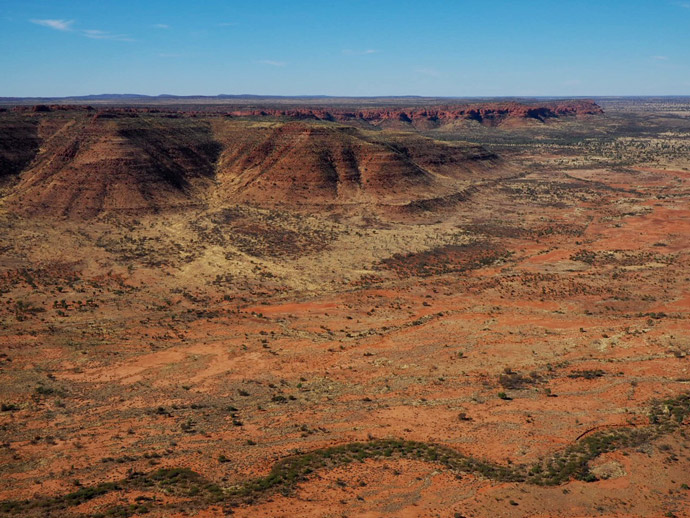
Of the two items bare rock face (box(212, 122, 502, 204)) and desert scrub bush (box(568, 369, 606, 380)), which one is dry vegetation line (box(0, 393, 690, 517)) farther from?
bare rock face (box(212, 122, 502, 204))

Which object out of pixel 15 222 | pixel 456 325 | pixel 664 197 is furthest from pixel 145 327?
pixel 664 197

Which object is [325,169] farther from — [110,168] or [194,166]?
[110,168]

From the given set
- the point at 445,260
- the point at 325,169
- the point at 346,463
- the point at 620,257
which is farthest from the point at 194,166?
the point at 346,463

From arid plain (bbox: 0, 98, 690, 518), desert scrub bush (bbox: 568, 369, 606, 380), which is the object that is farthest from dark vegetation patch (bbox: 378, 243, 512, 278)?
desert scrub bush (bbox: 568, 369, 606, 380)

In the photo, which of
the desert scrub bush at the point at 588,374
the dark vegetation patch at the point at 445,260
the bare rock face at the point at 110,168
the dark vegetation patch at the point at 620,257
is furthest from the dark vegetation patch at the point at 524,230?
the bare rock face at the point at 110,168

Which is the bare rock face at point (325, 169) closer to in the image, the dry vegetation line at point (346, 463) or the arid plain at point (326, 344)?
the arid plain at point (326, 344)

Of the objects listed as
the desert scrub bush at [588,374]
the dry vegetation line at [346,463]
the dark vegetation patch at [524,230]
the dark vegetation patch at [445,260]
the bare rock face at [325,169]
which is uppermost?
the bare rock face at [325,169]
